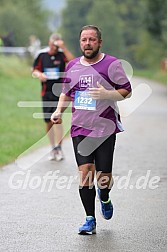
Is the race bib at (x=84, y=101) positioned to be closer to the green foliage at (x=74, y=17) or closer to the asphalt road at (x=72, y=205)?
the asphalt road at (x=72, y=205)

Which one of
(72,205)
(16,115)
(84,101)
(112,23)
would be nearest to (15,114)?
(16,115)

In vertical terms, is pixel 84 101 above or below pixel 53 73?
above

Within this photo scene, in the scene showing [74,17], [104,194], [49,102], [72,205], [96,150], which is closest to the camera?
[96,150]

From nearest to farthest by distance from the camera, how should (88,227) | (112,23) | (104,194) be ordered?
(88,227) < (104,194) < (112,23)

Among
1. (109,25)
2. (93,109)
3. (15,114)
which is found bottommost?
(109,25)

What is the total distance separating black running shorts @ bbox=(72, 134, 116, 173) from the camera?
812 centimetres

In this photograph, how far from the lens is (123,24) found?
4525 inches

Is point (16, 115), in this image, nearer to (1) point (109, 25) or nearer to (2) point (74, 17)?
(1) point (109, 25)

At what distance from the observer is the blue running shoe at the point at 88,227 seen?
8.00 metres

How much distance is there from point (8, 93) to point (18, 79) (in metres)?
7.36

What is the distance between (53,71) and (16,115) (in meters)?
8.27

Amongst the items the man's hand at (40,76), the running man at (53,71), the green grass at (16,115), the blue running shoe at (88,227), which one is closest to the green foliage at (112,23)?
the green grass at (16,115)

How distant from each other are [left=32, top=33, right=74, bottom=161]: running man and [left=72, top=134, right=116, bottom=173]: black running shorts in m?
5.68

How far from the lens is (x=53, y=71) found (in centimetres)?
1392
